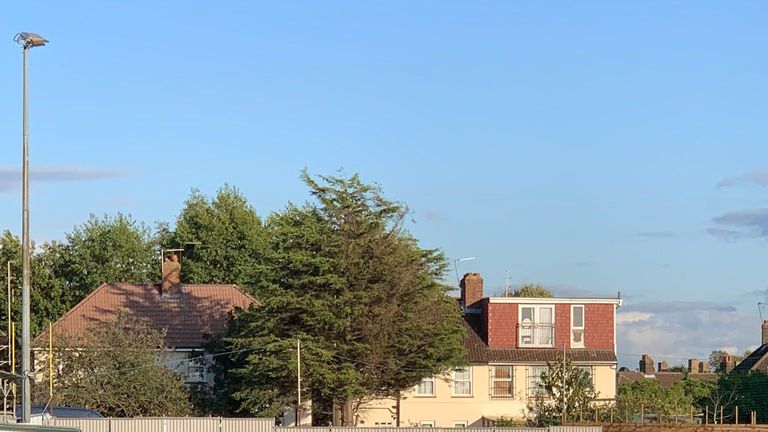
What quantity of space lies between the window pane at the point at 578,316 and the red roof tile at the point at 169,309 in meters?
15.4

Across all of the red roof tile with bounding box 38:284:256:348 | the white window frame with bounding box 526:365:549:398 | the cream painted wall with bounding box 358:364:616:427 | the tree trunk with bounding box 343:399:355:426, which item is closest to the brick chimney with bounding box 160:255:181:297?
the red roof tile with bounding box 38:284:256:348

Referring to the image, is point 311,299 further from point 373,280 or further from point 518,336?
point 518,336

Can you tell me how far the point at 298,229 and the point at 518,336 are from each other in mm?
14882

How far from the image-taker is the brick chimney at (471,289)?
64500 mm

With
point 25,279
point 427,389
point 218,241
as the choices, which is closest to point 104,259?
point 218,241

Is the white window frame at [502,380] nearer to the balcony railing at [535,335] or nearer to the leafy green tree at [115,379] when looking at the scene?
the balcony railing at [535,335]

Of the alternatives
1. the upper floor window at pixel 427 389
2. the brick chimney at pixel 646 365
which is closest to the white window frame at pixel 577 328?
the upper floor window at pixel 427 389

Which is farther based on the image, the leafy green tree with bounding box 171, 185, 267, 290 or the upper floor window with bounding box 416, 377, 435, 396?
the leafy green tree with bounding box 171, 185, 267, 290

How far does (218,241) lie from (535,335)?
96.0 feet

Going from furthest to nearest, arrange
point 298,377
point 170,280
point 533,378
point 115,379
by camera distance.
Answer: point 170,280 < point 533,378 < point 115,379 < point 298,377

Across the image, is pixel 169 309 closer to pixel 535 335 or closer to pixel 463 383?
pixel 463 383

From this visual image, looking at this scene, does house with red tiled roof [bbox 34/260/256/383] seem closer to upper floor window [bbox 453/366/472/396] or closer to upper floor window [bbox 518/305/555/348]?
upper floor window [bbox 453/366/472/396]

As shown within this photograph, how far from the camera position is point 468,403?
59.2 metres

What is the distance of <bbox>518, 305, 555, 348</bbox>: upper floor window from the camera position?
5981 cm
